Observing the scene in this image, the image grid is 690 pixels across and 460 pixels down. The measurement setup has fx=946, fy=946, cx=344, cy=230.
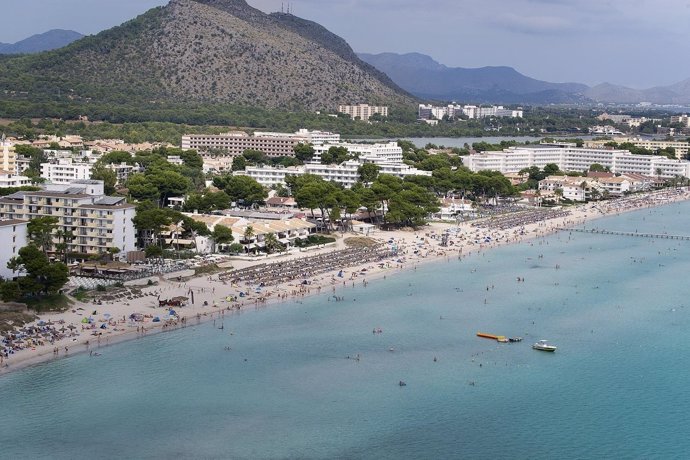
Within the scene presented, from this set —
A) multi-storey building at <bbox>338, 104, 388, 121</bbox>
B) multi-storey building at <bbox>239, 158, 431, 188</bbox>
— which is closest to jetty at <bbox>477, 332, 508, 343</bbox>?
multi-storey building at <bbox>239, 158, 431, 188</bbox>

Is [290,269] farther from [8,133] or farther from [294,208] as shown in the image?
[8,133]

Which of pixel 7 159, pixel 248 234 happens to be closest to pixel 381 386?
pixel 248 234

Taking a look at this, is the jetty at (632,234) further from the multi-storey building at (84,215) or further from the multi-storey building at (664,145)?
the multi-storey building at (664,145)

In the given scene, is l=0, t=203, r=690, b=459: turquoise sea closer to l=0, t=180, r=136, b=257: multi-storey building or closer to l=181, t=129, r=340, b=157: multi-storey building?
l=0, t=180, r=136, b=257: multi-storey building

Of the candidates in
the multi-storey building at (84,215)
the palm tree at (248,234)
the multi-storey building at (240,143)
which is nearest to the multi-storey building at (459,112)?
the multi-storey building at (240,143)

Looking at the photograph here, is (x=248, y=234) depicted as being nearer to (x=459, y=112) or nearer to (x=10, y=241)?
(x=10, y=241)

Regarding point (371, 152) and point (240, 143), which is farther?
point (240, 143)

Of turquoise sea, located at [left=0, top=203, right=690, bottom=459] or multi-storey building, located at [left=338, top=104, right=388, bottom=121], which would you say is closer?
turquoise sea, located at [left=0, top=203, right=690, bottom=459]
